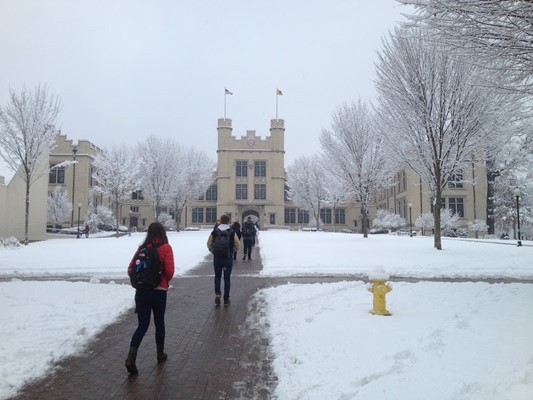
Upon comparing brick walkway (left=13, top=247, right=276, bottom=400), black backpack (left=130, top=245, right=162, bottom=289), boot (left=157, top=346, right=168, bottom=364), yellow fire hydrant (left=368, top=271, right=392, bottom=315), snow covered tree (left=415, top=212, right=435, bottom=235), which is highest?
snow covered tree (left=415, top=212, right=435, bottom=235)

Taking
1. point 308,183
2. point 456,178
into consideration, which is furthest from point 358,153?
point 308,183

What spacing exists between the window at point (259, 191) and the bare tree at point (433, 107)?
45.2 metres

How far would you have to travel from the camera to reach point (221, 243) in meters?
8.80

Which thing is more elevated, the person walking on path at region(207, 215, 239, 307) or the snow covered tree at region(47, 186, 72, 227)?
the snow covered tree at region(47, 186, 72, 227)

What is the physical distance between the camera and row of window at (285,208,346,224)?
6994cm

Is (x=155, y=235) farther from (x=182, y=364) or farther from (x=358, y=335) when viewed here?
(x=358, y=335)

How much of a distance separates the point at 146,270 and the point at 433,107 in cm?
1641

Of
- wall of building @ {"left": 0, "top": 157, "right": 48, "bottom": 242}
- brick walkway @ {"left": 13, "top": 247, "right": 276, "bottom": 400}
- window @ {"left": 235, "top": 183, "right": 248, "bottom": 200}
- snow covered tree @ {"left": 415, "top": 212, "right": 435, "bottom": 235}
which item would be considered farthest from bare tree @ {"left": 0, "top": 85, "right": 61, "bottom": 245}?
window @ {"left": 235, "top": 183, "right": 248, "bottom": 200}

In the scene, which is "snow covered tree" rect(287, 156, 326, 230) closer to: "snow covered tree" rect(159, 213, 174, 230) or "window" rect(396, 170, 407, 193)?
"window" rect(396, 170, 407, 193)

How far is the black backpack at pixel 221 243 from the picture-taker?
28.8 ft

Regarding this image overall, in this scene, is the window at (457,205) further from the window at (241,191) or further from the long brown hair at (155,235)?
the long brown hair at (155,235)

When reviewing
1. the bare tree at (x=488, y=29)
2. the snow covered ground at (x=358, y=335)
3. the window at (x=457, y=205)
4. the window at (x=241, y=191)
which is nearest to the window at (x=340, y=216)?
the window at (x=241, y=191)

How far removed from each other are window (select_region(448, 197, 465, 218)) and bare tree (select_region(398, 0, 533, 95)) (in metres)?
43.1

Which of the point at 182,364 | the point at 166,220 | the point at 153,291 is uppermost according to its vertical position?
the point at 166,220
